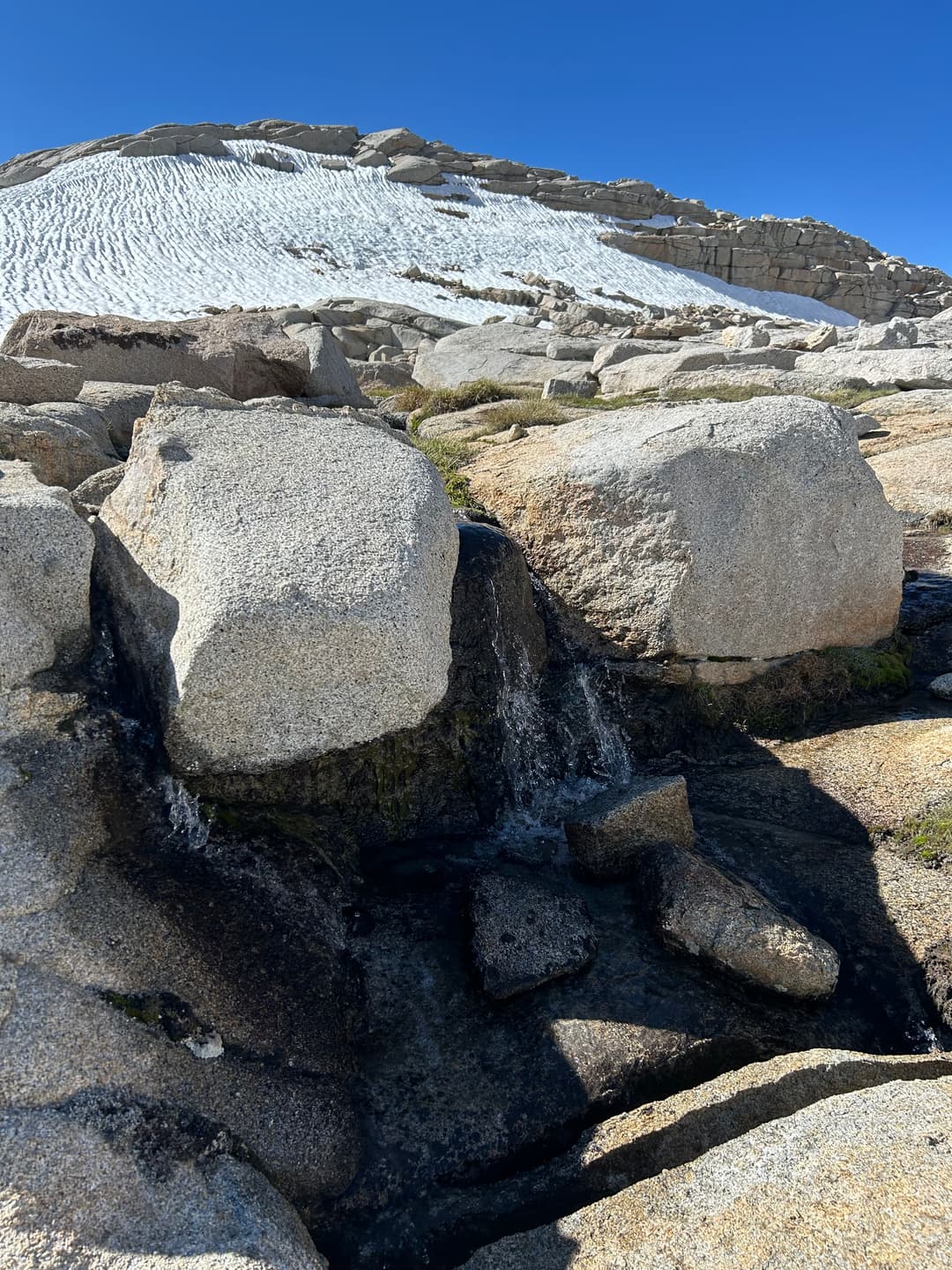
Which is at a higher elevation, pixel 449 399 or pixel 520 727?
pixel 449 399

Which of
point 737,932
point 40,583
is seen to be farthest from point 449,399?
point 737,932

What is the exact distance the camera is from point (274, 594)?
4.19 m

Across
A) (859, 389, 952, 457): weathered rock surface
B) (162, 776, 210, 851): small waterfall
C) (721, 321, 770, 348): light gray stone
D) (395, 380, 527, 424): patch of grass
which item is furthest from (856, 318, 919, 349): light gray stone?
(162, 776, 210, 851): small waterfall

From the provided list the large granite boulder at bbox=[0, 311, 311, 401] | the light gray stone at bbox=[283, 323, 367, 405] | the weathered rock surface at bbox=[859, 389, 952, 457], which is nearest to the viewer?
the large granite boulder at bbox=[0, 311, 311, 401]

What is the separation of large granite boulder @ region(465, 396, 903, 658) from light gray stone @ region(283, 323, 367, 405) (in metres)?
6.56

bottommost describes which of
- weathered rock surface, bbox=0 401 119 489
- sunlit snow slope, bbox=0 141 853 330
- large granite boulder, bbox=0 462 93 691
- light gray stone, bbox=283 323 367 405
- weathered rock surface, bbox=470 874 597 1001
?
weathered rock surface, bbox=470 874 597 1001

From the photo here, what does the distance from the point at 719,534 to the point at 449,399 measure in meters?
9.38

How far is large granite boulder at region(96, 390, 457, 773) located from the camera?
164 inches

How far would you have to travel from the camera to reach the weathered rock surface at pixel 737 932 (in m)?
4.65

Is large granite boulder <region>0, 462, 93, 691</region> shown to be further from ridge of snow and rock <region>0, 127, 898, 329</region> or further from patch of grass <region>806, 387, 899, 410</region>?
ridge of snow and rock <region>0, 127, 898, 329</region>

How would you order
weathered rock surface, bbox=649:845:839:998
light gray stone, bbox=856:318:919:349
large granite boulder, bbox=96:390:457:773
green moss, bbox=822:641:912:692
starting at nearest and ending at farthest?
large granite boulder, bbox=96:390:457:773 → weathered rock surface, bbox=649:845:839:998 → green moss, bbox=822:641:912:692 → light gray stone, bbox=856:318:919:349

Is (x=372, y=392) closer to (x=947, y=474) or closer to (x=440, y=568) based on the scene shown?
(x=947, y=474)

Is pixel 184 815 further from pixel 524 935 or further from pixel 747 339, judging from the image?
pixel 747 339

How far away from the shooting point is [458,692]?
6359mm
